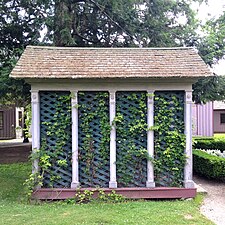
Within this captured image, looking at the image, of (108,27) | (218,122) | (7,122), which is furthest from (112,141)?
(218,122)

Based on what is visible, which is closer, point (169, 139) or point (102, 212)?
point (102, 212)

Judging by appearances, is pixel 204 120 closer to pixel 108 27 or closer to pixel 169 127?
pixel 108 27

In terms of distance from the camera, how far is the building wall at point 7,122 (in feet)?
74.9

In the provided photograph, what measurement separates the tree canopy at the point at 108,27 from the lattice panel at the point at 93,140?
484 centimetres

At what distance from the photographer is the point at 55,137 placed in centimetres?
588

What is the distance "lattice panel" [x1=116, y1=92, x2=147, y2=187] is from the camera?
5910 mm

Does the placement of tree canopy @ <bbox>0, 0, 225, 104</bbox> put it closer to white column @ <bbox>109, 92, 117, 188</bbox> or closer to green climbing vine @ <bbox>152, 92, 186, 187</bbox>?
white column @ <bbox>109, 92, 117, 188</bbox>

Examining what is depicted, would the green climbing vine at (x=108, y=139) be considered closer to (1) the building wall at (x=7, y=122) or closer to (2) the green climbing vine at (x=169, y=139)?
(2) the green climbing vine at (x=169, y=139)

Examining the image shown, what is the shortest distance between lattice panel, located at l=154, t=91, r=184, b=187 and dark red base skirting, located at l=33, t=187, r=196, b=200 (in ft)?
0.52

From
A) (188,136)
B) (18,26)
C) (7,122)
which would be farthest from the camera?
(7,122)

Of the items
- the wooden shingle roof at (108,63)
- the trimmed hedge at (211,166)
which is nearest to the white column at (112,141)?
the wooden shingle roof at (108,63)

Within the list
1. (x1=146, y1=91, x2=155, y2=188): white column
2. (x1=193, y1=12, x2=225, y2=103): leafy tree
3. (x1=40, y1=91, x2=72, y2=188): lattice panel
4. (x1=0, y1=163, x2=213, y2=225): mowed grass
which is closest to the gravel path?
(x1=0, y1=163, x2=213, y2=225): mowed grass

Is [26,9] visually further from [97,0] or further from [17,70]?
[17,70]

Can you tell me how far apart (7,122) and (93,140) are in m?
18.8
